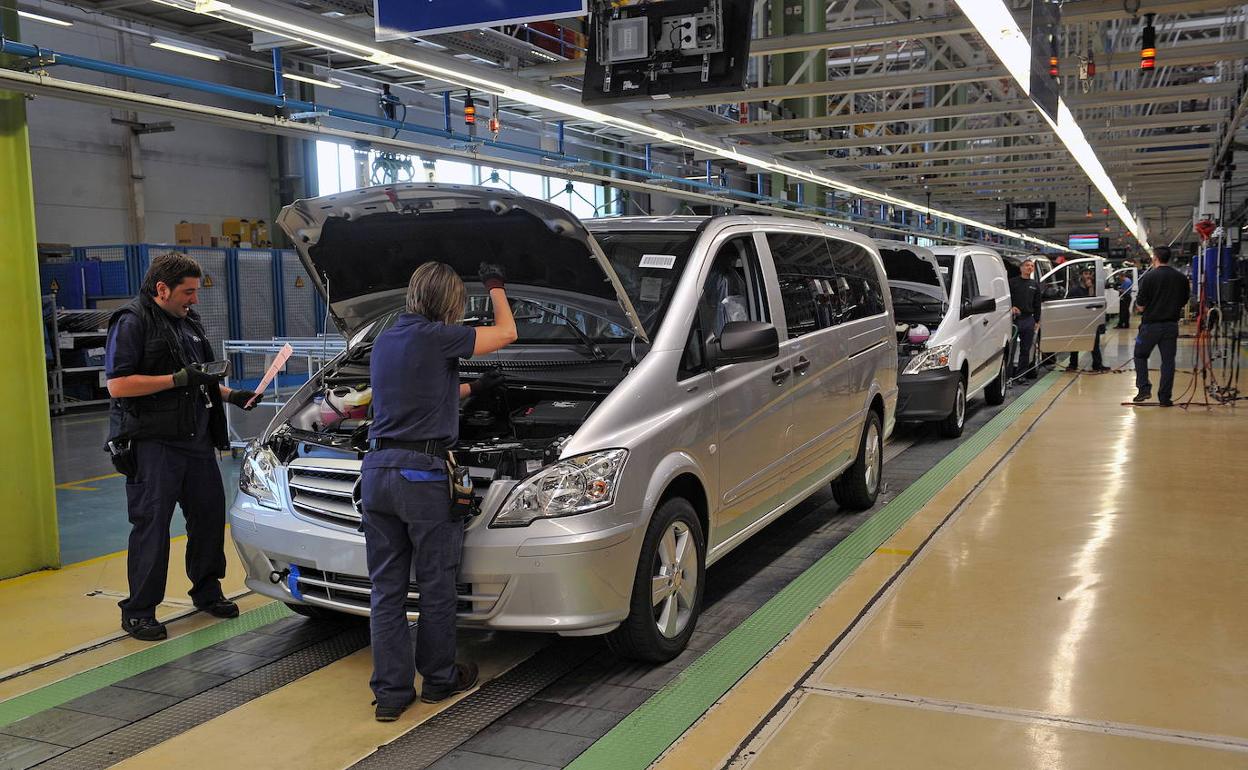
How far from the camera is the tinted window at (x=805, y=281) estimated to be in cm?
521

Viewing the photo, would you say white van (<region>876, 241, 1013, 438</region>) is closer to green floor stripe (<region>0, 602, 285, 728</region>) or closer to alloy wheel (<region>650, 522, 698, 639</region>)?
alloy wheel (<region>650, 522, 698, 639</region>)

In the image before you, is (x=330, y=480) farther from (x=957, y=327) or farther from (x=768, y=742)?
(x=957, y=327)

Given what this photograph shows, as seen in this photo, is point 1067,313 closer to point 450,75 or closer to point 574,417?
point 450,75

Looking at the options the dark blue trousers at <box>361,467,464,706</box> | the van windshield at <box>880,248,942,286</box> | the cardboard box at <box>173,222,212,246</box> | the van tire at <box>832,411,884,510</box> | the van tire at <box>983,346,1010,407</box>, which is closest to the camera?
the dark blue trousers at <box>361,467,464,706</box>

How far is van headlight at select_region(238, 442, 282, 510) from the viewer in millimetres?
4039

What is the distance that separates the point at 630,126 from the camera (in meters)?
9.78

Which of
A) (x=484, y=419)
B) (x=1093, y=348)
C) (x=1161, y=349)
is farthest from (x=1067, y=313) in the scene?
(x=484, y=419)

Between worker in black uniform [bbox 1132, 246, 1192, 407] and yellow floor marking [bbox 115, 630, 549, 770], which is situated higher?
worker in black uniform [bbox 1132, 246, 1192, 407]

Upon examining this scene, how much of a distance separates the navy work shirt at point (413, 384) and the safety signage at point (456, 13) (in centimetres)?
251

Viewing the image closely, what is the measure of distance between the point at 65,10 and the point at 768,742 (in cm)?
1632

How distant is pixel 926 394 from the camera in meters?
9.00

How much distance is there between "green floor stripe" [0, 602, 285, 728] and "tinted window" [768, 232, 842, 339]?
2.94m

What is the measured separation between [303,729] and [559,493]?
1.22 metres

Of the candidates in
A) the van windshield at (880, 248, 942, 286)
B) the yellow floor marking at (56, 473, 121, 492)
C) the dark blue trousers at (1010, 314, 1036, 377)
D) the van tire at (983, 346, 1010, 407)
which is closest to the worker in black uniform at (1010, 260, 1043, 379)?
the dark blue trousers at (1010, 314, 1036, 377)
